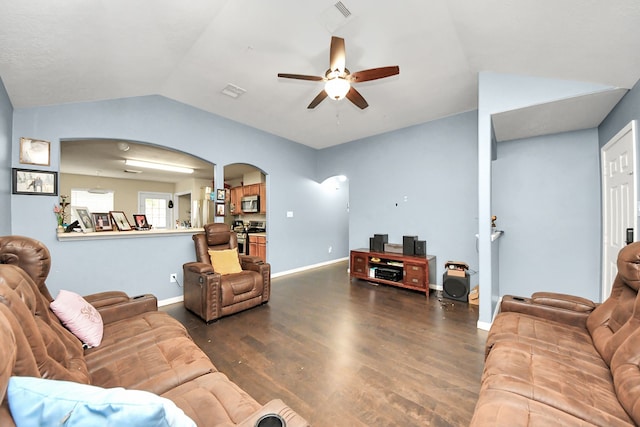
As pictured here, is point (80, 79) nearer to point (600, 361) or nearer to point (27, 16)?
point (27, 16)

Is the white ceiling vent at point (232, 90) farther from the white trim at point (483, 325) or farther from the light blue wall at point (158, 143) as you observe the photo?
the white trim at point (483, 325)

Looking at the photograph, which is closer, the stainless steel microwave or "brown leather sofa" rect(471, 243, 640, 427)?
"brown leather sofa" rect(471, 243, 640, 427)

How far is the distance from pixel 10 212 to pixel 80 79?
1.52 metres

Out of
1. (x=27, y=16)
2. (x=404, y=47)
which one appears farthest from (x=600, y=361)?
(x=27, y=16)

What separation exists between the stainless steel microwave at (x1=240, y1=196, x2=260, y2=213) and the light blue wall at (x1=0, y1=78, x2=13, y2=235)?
13.1 feet

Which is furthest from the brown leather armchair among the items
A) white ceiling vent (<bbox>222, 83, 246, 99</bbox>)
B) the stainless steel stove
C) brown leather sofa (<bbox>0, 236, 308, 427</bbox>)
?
the stainless steel stove

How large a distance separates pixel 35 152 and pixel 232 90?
A: 221 cm

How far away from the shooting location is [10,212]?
8.07 ft

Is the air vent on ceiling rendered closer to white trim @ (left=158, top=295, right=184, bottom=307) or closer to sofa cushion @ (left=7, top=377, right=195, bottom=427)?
sofa cushion @ (left=7, top=377, right=195, bottom=427)

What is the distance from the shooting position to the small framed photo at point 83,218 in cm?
292

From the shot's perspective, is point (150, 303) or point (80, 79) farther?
point (80, 79)

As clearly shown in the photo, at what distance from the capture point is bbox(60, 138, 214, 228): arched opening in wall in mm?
4738

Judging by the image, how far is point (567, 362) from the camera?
4.40ft

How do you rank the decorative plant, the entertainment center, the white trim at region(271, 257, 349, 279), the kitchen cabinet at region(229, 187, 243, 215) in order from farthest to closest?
the kitchen cabinet at region(229, 187, 243, 215) < the white trim at region(271, 257, 349, 279) < the entertainment center < the decorative plant
